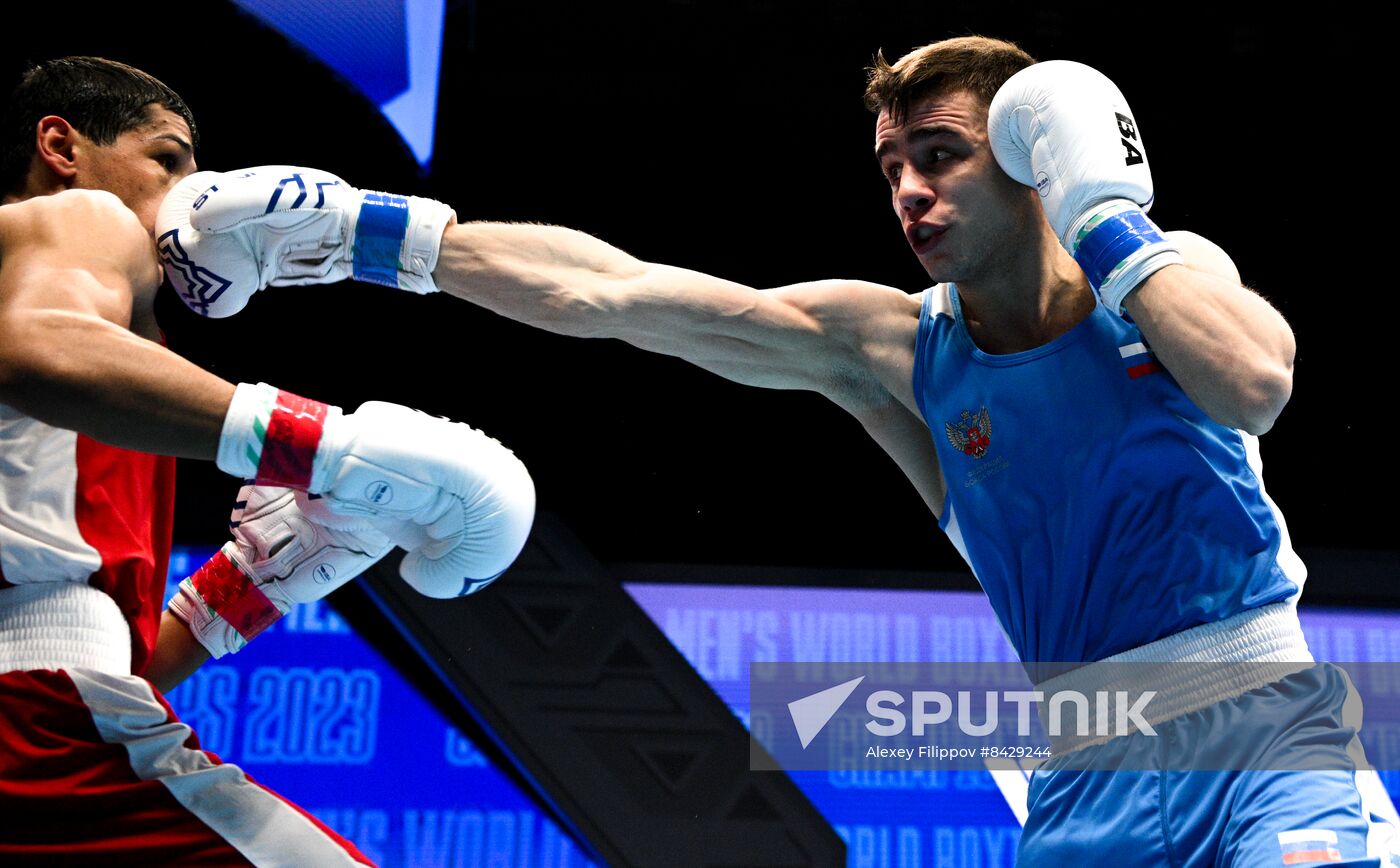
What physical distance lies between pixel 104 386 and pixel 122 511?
1.13ft

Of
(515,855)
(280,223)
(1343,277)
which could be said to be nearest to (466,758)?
(515,855)

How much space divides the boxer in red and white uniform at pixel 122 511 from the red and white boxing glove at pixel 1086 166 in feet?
3.42

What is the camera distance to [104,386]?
1702 mm

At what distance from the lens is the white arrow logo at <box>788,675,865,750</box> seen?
4.51m

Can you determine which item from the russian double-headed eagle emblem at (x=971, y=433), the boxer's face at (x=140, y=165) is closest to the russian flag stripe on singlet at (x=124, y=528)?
the boxer's face at (x=140, y=165)

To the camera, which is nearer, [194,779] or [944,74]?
[194,779]

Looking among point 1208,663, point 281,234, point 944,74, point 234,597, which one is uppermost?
point 944,74

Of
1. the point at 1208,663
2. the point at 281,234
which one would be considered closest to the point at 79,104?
the point at 281,234

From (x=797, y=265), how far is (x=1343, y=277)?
6.79 feet

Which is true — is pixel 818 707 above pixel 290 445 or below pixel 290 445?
above

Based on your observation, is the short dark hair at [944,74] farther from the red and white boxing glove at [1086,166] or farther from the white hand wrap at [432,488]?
the white hand wrap at [432,488]

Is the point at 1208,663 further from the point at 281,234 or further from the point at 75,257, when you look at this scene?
the point at 75,257

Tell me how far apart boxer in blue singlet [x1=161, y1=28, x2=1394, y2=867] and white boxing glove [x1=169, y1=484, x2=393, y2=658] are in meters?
0.45

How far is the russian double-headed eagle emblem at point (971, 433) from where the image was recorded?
7.86 feet
